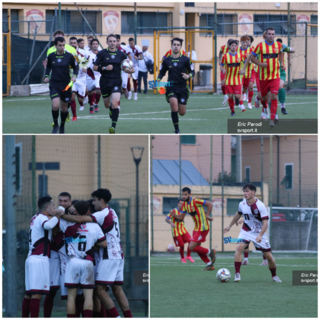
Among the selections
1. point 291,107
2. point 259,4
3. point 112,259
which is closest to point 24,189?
point 112,259

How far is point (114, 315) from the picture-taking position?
22.8ft

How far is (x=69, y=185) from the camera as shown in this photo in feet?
39.3

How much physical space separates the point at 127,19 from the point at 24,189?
2677 cm

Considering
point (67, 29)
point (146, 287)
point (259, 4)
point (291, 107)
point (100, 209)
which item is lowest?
point (146, 287)

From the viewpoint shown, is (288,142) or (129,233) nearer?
(129,233)

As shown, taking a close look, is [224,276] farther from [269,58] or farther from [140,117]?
[140,117]

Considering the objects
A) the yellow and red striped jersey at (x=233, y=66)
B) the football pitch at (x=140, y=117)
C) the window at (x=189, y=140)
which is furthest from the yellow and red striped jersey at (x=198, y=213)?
the window at (x=189, y=140)

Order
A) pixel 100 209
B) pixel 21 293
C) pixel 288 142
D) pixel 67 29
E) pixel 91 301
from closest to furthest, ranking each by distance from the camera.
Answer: pixel 91 301 < pixel 100 209 < pixel 21 293 < pixel 288 142 < pixel 67 29

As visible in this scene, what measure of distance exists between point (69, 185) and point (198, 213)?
273 centimetres

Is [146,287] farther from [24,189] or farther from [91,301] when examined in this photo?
[91,301]

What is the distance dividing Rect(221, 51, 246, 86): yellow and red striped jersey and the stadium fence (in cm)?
405

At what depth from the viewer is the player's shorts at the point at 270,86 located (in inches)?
492

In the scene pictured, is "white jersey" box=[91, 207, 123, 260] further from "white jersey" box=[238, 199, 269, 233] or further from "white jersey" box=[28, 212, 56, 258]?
"white jersey" box=[238, 199, 269, 233]

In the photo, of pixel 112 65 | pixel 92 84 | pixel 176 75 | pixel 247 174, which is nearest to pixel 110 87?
pixel 112 65
